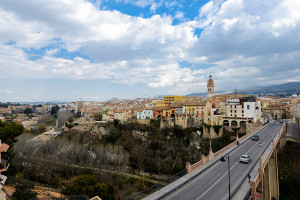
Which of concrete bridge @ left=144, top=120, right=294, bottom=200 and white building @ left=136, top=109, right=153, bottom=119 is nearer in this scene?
concrete bridge @ left=144, top=120, right=294, bottom=200

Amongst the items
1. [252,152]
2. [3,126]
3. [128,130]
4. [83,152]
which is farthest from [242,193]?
[128,130]

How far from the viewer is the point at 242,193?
12039 millimetres

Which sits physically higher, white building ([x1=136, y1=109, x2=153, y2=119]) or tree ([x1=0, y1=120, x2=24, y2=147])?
tree ([x1=0, y1=120, x2=24, y2=147])

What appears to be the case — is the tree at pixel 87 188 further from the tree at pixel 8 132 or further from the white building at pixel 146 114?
the white building at pixel 146 114

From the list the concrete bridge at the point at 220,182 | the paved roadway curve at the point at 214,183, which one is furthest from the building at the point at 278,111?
the paved roadway curve at the point at 214,183

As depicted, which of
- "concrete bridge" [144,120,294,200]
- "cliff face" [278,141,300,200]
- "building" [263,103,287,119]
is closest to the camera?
"concrete bridge" [144,120,294,200]

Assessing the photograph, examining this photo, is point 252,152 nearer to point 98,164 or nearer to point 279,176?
point 279,176

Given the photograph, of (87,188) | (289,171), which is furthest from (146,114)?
(87,188)

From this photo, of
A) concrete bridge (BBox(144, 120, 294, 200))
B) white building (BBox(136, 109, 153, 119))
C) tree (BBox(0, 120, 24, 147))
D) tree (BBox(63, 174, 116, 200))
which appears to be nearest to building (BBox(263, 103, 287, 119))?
white building (BBox(136, 109, 153, 119))

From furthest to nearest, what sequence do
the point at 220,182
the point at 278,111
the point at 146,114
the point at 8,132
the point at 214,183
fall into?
the point at 278,111 < the point at 146,114 < the point at 8,132 < the point at 220,182 < the point at 214,183

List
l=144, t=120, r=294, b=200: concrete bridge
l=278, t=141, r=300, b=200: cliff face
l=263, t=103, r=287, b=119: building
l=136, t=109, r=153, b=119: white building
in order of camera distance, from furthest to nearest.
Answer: l=263, t=103, r=287, b=119: building < l=136, t=109, r=153, b=119: white building < l=278, t=141, r=300, b=200: cliff face < l=144, t=120, r=294, b=200: concrete bridge

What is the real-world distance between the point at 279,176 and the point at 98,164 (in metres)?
32.4

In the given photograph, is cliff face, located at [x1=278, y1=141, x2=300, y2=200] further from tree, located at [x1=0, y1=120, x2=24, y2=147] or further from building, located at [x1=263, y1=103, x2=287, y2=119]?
tree, located at [x1=0, y1=120, x2=24, y2=147]

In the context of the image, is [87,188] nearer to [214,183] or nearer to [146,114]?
[214,183]
